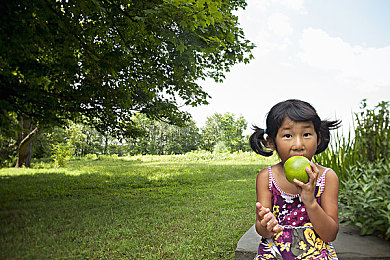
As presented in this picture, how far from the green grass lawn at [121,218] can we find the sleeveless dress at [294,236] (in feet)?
5.85

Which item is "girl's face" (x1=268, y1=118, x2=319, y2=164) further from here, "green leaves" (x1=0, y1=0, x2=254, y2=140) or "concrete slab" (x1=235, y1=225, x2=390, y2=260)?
"green leaves" (x1=0, y1=0, x2=254, y2=140)

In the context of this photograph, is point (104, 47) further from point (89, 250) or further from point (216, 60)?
point (89, 250)

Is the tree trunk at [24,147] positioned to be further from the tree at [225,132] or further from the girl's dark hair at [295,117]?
the tree at [225,132]

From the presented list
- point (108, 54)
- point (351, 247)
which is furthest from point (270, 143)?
point (108, 54)

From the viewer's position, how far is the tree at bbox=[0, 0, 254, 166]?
5.13m

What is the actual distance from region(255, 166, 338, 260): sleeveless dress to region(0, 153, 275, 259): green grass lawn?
178 centimetres

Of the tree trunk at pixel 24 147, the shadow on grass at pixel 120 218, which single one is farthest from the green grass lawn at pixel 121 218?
the tree trunk at pixel 24 147

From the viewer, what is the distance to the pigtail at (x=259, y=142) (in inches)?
86.3

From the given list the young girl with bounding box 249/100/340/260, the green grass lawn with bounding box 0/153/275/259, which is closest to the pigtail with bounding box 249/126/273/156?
the young girl with bounding box 249/100/340/260

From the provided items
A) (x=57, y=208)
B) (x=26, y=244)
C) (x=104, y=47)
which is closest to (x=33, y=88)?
(x=104, y=47)

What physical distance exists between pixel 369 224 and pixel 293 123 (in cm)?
249

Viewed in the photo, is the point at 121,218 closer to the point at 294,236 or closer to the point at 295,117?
the point at 294,236

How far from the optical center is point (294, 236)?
70.2 inches

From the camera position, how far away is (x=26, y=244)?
4355 mm
